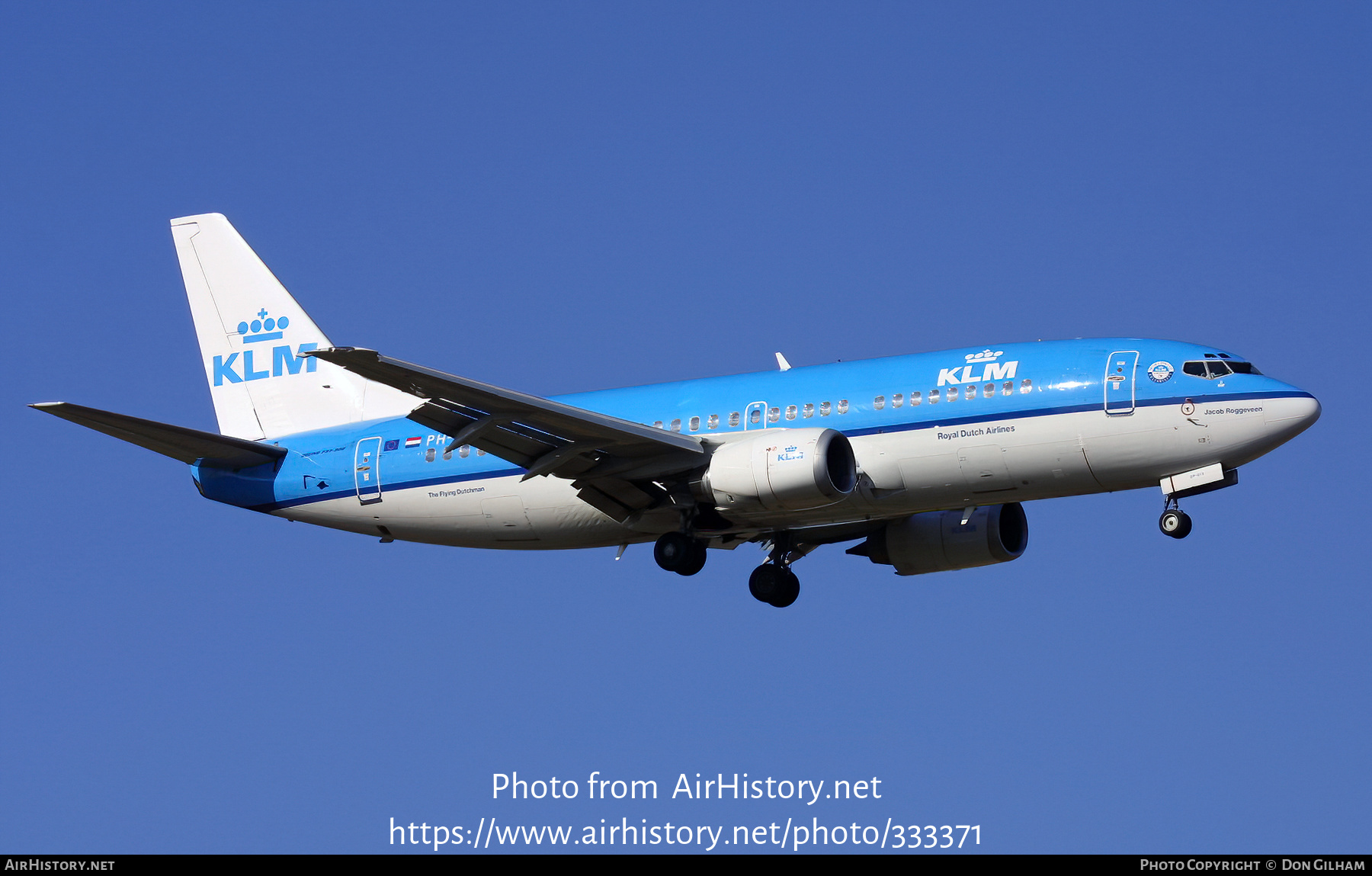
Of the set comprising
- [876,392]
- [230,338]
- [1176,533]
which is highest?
[230,338]

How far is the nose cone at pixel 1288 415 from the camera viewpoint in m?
32.9

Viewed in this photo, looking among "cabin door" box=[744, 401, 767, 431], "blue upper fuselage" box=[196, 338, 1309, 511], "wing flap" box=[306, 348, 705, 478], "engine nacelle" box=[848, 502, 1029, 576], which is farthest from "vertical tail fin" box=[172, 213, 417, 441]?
"engine nacelle" box=[848, 502, 1029, 576]

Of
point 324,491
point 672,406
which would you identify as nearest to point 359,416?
point 324,491

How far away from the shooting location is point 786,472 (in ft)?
111

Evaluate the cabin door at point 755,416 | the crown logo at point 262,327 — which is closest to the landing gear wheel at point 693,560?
the cabin door at point 755,416

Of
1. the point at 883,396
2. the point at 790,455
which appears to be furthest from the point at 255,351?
the point at 883,396

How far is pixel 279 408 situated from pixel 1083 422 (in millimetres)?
19759

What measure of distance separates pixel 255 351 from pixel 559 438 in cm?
1180

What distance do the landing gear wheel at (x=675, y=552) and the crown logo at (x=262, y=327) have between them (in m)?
12.7

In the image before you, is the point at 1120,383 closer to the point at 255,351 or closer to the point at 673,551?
the point at 673,551

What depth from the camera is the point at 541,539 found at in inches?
1521

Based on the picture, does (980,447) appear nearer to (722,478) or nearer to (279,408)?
(722,478)

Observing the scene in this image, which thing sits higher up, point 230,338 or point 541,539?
point 230,338

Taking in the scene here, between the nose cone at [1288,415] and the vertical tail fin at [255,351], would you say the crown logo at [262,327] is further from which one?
the nose cone at [1288,415]
